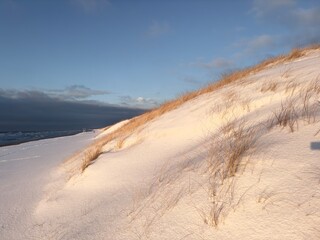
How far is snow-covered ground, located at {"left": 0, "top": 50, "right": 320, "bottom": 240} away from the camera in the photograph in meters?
2.26

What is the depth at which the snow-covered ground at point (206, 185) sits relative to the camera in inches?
89.0

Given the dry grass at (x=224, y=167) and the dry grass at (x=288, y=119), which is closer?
the dry grass at (x=224, y=167)

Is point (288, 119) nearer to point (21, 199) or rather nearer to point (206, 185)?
point (206, 185)

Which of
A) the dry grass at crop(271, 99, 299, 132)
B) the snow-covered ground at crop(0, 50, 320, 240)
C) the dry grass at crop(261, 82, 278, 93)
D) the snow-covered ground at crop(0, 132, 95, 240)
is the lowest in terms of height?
the snow-covered ground at crop(0, 132, 95, 240)

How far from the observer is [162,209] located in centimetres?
279

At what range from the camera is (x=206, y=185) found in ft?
9.36

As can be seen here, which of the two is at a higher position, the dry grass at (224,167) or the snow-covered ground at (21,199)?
the dry grass at (224,167)

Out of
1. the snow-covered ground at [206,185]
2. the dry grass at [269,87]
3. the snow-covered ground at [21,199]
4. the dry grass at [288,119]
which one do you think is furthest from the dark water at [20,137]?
the dry grass at [288,119]

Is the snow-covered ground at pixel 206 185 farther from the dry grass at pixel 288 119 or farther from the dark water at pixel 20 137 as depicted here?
the dark water at pixel 20 137

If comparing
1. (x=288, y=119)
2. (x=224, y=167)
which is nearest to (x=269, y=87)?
(x=288, y=119)

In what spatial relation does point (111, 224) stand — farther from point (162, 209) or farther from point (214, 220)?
point (214, 220)

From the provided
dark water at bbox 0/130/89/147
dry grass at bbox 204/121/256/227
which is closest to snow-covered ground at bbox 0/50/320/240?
dry grass at bbox 204/121/256/227

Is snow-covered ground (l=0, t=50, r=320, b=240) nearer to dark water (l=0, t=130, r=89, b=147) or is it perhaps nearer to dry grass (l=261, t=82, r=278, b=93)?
dry grass (l=261, t=82, r=278, b=93)

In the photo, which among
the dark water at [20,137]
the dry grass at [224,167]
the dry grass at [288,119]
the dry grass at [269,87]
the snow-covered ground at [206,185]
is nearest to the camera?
the snow-covered ground at [206,185]
